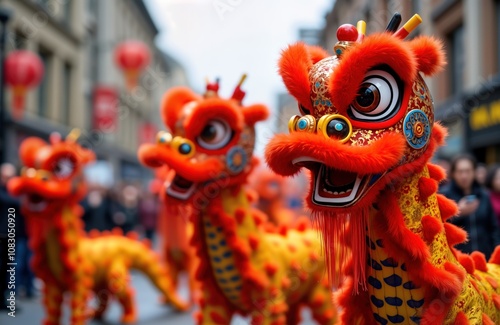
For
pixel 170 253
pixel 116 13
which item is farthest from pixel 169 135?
pixel 116 13

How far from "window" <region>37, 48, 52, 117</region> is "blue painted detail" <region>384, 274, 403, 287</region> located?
15236 mm

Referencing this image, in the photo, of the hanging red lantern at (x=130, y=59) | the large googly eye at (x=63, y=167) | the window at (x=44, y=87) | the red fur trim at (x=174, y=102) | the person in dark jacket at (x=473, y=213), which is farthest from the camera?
the window at (x=44, y=87)

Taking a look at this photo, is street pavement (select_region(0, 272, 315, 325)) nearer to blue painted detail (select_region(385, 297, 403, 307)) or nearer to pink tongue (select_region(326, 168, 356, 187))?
blue painted detail (select_region(385, 297, 403, 307))

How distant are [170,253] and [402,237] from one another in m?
5.66

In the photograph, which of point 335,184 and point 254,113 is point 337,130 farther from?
point 254,113

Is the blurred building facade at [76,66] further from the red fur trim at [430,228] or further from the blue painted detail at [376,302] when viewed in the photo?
the red fur trim at [430,228]

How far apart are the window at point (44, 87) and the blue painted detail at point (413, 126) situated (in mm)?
15252

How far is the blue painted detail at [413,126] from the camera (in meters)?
2.15

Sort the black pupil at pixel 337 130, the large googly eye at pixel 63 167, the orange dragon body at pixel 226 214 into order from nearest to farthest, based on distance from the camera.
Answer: the black pupil at pixel 337 130
the orange dragon body at pixel 226 214
the large googly eye at pixel 63 167

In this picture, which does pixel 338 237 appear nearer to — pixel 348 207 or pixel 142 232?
pixel 348 207

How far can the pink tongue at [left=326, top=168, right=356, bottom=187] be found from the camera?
214 centimetres

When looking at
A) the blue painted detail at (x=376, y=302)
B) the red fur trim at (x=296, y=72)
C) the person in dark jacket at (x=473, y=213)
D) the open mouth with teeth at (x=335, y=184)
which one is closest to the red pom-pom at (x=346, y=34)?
the red fur trim at (x=296, y=72)

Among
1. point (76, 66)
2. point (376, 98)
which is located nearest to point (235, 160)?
point (376, 98)

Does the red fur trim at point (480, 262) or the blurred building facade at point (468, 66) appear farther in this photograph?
the blurred building facade at point (468, 66)
